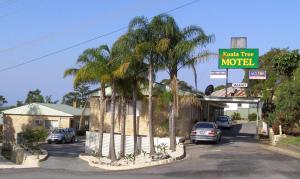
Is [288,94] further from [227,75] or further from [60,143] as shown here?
[60,143]

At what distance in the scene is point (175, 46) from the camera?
3103 cm

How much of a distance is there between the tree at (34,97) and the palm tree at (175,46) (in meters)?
78.2

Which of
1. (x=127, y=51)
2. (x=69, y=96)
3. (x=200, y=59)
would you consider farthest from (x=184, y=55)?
(x=69, y=96)

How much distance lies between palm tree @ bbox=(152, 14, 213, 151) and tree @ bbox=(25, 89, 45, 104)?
78236 mm

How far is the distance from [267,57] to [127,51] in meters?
32.1

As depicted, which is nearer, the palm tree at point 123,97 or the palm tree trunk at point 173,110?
the palm tree trunk at point 173,110

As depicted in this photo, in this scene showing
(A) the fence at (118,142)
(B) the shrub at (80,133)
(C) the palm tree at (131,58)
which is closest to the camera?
(C) the palm tree at (131,58)

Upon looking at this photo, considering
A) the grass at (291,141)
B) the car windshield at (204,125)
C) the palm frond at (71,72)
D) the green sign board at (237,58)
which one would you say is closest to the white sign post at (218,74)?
→ the green sign board at (237,58)

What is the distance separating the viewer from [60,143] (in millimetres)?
53438

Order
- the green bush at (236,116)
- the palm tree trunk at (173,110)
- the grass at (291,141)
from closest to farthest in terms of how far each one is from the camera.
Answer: the palm tree trunk at (173,110) → the grass at (291,141) → the green bush at (236,116)

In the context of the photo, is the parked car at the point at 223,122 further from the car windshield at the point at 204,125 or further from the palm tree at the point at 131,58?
the palm tree at the point at 131,58

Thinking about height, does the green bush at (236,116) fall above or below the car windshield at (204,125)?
above

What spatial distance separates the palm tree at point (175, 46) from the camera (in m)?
30.5

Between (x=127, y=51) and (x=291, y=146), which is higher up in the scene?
(x=127, y=51)
